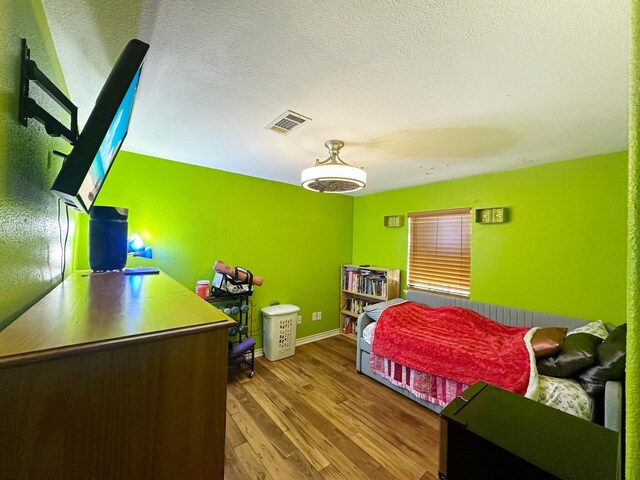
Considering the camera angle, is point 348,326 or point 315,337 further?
point 348,326

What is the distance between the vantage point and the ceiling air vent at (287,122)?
167 cm

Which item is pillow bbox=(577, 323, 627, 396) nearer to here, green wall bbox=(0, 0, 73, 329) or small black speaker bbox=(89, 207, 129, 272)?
green wall bbox=(0, 0, 73, 329)

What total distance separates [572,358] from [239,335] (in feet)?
9.59

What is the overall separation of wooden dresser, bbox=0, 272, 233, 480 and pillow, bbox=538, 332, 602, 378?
2.10m

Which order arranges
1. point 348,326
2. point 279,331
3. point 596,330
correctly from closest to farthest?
point 596,330 → point 279,331 → point 348,326

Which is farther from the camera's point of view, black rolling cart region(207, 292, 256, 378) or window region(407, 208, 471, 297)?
window region(407, 208, 471, 297)

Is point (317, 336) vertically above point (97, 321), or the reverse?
point (97, 321)

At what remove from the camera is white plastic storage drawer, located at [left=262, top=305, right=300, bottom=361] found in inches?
121

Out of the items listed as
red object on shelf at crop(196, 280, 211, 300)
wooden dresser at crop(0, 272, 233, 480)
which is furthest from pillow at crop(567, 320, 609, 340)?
red object on shelf at crop(196, 280, 211, 300)

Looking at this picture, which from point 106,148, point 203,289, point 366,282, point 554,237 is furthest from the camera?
point 366,282

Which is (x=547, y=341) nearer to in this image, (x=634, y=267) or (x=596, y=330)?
(x=596, y=330)

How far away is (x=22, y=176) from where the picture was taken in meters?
0.80

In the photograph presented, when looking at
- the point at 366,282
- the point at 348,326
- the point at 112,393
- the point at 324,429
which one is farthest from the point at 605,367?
the point at 348,326

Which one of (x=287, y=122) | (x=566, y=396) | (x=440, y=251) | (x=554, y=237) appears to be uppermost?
(x=287, y=122)
